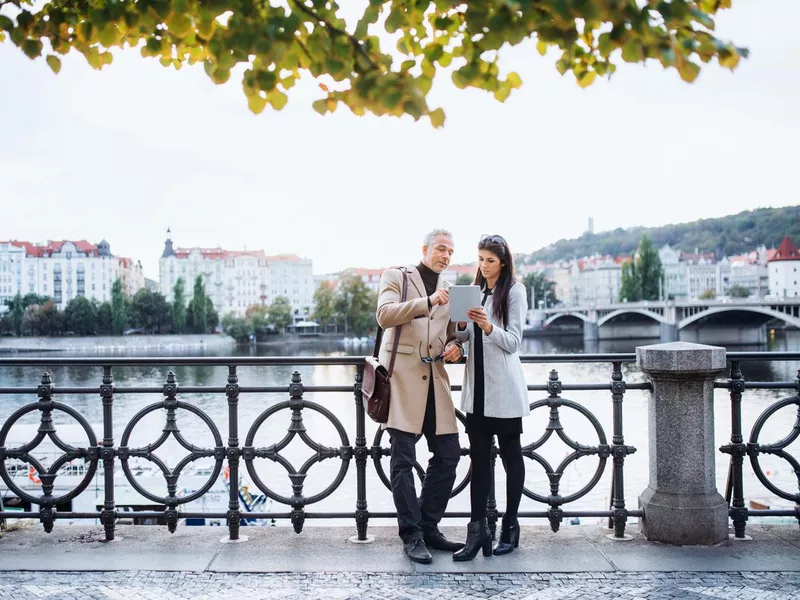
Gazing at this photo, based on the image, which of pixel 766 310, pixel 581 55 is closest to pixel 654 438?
Answer: pixel 581 55

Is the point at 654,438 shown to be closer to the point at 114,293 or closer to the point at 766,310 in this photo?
the point at 766,310

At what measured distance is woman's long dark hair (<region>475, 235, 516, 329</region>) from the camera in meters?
3.94

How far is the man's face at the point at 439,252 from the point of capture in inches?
157

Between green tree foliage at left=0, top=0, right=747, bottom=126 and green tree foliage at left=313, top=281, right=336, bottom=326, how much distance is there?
8937 cm

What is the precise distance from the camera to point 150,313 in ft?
307

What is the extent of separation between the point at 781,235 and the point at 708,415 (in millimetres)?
132641

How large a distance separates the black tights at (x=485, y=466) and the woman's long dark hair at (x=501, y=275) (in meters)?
0.57

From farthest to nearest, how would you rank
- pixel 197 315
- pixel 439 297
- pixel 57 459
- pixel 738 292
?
pixel 738 292 → pixel 197 315 → pixel 57 459 → pixel 439 297

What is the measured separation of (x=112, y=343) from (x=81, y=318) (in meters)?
5.30

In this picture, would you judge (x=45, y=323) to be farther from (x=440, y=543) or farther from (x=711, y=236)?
(x=711, y=236)

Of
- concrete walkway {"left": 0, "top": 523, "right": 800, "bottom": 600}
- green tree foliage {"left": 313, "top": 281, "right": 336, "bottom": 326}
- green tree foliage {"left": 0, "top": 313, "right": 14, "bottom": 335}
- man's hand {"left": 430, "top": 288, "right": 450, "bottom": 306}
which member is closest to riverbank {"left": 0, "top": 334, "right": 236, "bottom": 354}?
green tree foliage {"left": 0, "top": 313, "right": 14, "bottom": 335}

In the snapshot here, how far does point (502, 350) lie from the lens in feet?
12.7

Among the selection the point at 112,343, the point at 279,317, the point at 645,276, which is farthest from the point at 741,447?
the point at 279,317

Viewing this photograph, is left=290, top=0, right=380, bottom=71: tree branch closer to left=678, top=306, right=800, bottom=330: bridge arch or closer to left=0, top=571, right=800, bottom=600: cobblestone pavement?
left=0, top=571, right=800, bottom=600: cobblestone pavement
